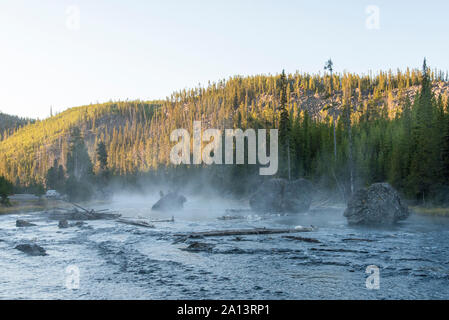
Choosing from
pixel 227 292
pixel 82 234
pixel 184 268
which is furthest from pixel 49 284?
pixel 82 234

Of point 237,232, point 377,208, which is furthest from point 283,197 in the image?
point 237,232

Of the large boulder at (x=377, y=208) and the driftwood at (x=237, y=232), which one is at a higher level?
the large boulder at (x=377, y=208)

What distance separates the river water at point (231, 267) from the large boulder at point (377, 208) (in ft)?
20.8

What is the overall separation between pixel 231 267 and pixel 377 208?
2392 centimetres

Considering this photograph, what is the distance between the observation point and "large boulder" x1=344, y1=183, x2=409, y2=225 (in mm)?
38719

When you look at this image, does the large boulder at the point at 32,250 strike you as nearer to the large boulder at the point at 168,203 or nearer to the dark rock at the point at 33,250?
the dark rock at the point at 33,250

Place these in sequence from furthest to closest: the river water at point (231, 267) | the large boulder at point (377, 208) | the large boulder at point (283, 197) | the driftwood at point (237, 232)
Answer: the large boulder at point (283, 197) → the large boulder at point (377, 208) → the driftwood at point (237, 232) → the river water at point (231, 267)

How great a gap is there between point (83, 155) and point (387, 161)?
8461 cm

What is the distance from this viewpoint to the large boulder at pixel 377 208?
127 ft

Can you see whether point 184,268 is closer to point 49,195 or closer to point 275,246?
point 275,246

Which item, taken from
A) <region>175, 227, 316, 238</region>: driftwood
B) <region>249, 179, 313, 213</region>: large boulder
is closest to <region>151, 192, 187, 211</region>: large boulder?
<region>249, 179, 313, 213</region>: large boulder

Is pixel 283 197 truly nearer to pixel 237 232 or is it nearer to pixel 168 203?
pixel 168 203

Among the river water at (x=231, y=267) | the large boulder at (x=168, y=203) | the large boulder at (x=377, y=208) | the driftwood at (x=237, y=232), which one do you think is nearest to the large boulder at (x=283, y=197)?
the large boulder at (x=168, y=203)

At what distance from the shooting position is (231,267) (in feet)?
67.1
